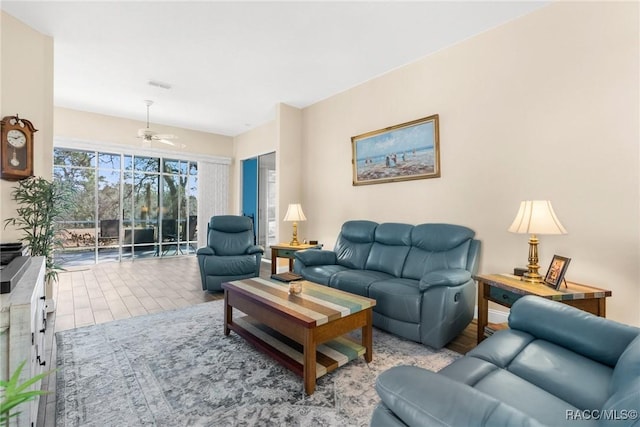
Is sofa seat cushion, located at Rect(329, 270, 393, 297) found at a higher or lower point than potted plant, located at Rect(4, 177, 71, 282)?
lower

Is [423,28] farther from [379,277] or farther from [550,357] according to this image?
[550,357]

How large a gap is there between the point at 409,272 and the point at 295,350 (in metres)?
1.50

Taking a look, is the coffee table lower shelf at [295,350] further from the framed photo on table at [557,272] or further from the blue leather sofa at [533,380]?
the framed photo on table at [557,272]

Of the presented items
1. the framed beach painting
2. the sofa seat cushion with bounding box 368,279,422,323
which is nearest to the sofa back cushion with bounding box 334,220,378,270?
the framed beach painting

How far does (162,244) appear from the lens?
688 centimetres

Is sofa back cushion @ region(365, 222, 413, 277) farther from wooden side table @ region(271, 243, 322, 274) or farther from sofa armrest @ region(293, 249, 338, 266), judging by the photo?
wooden side table @ region(271, 243, 322, 274)

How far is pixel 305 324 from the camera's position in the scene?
1.87m

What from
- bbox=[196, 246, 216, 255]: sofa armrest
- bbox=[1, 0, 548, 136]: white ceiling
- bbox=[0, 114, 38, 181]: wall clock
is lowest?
bbox=[196, 246, 216, 255]: sofa armrest

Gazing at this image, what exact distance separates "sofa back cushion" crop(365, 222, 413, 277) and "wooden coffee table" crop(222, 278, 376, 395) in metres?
1.01

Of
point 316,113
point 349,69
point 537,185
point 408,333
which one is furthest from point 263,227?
point 537,185

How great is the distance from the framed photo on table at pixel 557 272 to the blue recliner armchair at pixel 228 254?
324 centimetres

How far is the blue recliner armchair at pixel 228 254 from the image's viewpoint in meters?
3.99

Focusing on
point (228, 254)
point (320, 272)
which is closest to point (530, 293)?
point (320, 272)

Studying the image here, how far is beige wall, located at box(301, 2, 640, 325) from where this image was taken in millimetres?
2338
